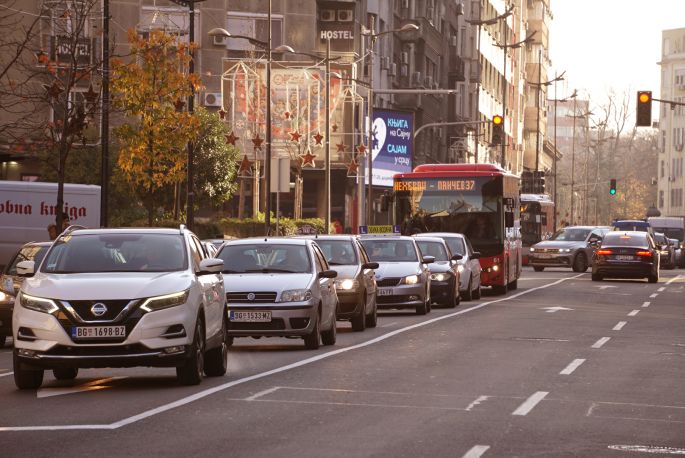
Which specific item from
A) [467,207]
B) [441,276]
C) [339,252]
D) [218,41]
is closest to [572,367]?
[339,252]

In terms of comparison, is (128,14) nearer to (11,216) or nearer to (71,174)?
(71,174)

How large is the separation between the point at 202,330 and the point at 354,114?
58312 mm

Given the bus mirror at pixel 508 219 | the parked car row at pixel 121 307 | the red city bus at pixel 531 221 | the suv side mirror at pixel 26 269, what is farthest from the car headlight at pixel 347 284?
the red city bus at pixel 531 221

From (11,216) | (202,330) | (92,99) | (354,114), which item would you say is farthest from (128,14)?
(202,330)

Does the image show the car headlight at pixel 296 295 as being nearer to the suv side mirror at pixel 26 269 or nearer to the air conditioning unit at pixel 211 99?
the suv side mirror at pixel 26 269

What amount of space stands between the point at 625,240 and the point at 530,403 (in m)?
41.1

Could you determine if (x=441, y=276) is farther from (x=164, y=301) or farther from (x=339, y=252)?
(x=164, y=301)

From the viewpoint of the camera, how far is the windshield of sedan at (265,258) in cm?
2339

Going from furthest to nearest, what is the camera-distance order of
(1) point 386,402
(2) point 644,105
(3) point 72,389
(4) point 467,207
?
(2) point 644,105 < (4) point 467,207 < (3) point 72,389 < (1) point 386,402

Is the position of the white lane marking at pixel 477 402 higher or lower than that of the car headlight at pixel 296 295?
lower

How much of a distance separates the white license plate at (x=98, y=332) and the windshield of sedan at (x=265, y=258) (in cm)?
716

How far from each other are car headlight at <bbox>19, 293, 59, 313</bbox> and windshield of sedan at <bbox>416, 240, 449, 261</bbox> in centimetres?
2156

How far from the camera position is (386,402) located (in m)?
15.4

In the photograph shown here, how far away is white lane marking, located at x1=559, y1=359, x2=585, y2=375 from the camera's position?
19391 mm
